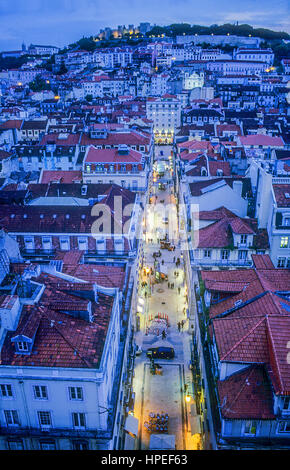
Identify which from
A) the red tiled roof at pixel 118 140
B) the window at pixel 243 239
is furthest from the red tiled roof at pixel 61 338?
the red tiled roof at pixel 118 140

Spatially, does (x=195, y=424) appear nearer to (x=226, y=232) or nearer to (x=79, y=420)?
(x=79, y=420)

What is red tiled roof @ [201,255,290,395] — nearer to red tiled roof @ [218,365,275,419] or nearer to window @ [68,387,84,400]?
red tiled roof @ [218,365,275,419]

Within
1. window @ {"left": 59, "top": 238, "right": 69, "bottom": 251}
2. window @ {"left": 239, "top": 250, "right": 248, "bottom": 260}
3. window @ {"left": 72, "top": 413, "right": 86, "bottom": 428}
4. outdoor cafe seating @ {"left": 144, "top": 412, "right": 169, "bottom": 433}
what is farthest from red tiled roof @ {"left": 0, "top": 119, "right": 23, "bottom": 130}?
window @ {"left": 72, "top": 413, "right": 86, "bottom": 428}

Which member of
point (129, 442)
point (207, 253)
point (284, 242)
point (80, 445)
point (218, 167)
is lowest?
point (129, 442)

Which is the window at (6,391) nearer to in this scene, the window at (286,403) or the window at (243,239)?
the window at (286,403)

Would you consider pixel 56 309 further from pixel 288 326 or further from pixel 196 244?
pixel 196 244

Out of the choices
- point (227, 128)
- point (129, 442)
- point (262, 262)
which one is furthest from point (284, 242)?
point (227, 128)

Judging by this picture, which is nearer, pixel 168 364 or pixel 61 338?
pixel 61 338
